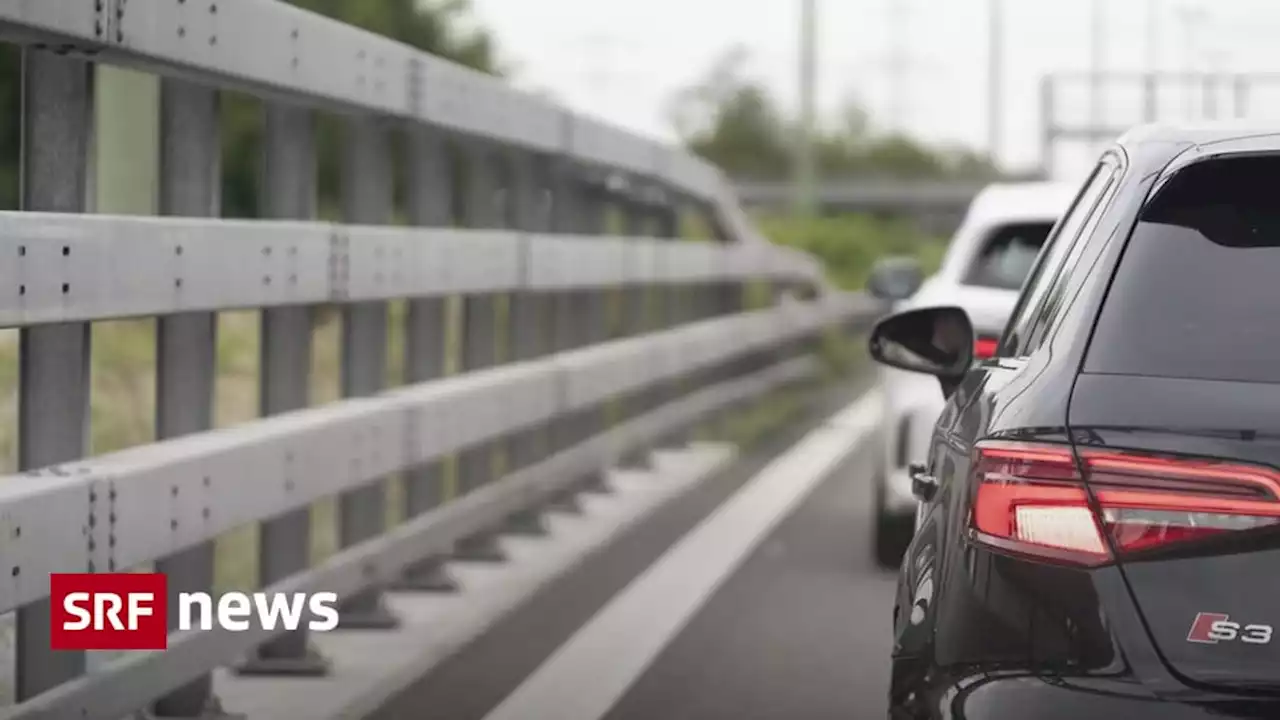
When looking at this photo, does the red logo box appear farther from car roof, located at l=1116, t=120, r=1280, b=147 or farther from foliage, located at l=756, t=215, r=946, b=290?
foliage, located at l=756, t=215, r=946, b=290

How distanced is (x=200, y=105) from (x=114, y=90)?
32.3 feet

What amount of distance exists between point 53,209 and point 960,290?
4937 millimetres

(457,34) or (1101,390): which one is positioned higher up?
(457,34)

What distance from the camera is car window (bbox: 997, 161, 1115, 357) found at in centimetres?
437

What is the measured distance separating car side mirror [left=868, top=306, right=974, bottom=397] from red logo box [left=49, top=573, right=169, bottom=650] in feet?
5.18

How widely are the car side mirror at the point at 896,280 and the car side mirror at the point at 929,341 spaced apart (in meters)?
5.62

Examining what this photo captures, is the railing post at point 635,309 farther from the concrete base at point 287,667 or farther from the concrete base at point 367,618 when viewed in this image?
the concrete base at point 287,667

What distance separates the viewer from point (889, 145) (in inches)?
7116

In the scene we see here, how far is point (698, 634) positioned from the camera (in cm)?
830

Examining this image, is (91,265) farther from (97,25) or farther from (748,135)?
(748,135)

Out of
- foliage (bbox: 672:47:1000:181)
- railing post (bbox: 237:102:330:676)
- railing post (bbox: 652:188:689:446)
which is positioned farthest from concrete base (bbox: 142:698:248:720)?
foliage (bbox: 672:47:1000:181)

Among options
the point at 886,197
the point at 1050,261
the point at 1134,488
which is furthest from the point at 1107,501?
the point at 886,197

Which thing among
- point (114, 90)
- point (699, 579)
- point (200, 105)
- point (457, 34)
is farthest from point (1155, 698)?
point (457, 34)

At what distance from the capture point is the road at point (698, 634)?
7.04 m
